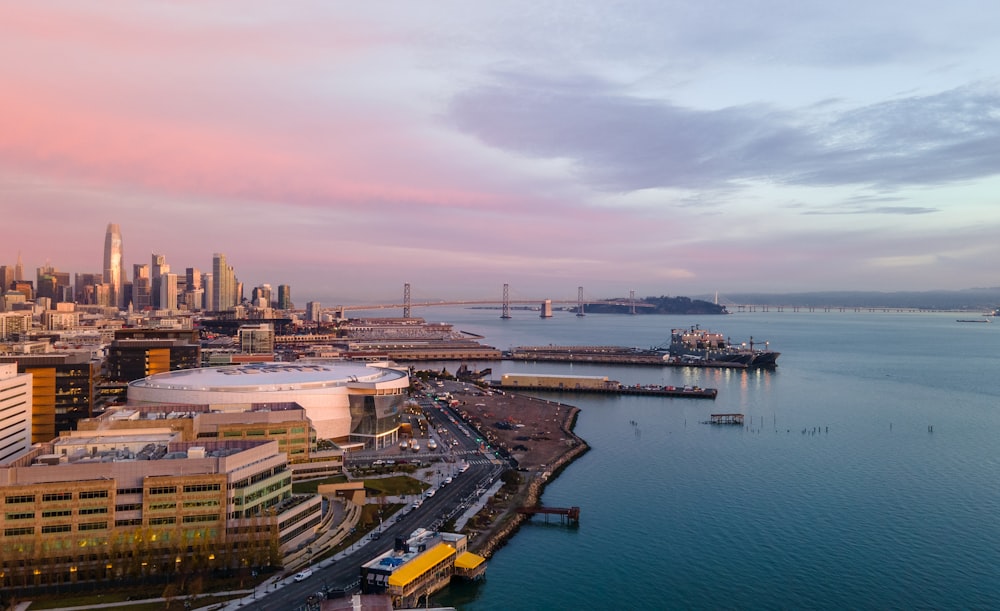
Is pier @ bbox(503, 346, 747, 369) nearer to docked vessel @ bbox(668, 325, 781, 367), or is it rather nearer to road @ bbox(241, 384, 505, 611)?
docked vessel @ bbox(668, 325, 781, 367)

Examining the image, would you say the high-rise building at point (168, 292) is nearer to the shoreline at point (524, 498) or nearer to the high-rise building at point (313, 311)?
the high-rise building at point (313, 311)

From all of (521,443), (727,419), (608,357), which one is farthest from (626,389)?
(608,357)

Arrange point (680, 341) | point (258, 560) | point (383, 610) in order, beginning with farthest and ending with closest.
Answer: point (680, 341) < point (258, 560) < point (383, 610)

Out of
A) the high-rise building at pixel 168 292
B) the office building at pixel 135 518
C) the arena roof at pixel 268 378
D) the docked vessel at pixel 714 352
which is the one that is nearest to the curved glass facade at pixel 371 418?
the arena roof at pixel 268 378

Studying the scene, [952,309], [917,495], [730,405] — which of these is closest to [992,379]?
[730,405]

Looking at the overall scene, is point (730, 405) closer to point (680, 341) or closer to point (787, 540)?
point (787, 540)
